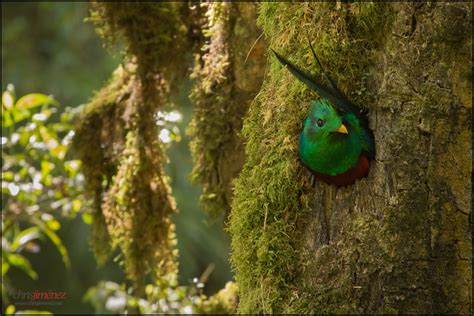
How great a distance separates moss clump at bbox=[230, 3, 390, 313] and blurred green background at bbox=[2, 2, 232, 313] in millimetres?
5020

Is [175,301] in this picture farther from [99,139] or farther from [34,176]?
[34,176]

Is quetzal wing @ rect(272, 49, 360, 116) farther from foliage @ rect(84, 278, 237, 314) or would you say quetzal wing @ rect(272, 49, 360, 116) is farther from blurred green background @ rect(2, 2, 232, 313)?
blurred green background @ rect(2, 2, 232, 313)

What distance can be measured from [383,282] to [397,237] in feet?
0.48

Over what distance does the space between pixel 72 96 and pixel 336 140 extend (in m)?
6.08

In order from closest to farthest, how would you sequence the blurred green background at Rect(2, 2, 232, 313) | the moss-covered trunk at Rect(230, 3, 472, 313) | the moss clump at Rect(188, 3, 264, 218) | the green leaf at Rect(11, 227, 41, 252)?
the moss-covered trunk at Rect(230, 3, 472, 313) → the moss clump at Rect(188, 3, 264, 218) → the green leaf at Rect(11, 227, 41, 252) → the blurred green background at Rect(2, 2, 232, 313)

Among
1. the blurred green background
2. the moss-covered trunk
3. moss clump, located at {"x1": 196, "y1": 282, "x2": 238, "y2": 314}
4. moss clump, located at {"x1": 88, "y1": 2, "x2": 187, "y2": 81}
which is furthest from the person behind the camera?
the blurred green background

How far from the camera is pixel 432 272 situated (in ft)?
6.49

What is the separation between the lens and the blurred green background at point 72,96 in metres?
7.51

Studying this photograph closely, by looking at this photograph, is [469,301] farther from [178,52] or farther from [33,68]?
[33,68]

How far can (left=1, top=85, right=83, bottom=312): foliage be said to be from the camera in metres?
4.10

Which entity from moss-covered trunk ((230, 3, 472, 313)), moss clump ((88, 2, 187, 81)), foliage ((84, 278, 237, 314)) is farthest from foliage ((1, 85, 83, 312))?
moss-covered trunk ((230, 3, 472, 313))

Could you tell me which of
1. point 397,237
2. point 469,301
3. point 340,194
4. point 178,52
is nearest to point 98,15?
point 178,52

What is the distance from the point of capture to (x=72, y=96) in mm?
7719

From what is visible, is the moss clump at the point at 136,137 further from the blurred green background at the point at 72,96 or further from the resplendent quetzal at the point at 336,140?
the blurred green background at the point at 72,96
